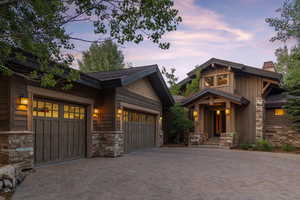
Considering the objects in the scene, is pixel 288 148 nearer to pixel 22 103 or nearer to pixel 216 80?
pixel 216 80

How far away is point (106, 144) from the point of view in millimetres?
9547

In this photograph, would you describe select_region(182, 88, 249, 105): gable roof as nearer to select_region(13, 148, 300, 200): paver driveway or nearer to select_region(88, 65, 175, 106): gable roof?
select_region(88, 65, 175, 106): gable roof

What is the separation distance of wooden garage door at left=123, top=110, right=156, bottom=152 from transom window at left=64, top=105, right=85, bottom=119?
2364 millimetres

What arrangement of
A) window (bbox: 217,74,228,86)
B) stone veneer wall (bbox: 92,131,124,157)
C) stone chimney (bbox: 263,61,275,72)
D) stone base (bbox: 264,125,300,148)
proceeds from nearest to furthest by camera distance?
stone veneer wall (bbox: 92,131,124,157)
stone base (bbox: 264,125,300,148)
window (bbox: 217,74,228,86)
stone chimney (bbox: 263,61,275,72)

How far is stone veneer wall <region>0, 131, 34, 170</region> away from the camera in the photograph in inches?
227

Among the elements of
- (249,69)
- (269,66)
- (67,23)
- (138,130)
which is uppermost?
(269,66)

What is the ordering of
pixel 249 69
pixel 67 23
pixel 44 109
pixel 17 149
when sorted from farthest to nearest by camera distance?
1. pixel 249 69
2. pixel 44 109
3. pixel 17 149
4. pixel 67 23

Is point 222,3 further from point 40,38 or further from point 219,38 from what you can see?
point 40,38

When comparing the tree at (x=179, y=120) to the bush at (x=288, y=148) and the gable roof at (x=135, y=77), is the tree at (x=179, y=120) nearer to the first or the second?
the gable roof at (x=135, y=77)

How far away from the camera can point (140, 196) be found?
4133mm

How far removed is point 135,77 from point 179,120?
21.5 feet

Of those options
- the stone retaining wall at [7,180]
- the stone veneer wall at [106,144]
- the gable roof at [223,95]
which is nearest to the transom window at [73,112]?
the stone veneer wall at [106,144]

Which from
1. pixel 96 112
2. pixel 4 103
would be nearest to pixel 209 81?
pixel 96 112

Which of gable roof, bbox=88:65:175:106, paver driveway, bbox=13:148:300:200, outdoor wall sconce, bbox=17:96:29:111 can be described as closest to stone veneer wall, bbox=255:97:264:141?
gable roof, bbox=88:65:175:106
